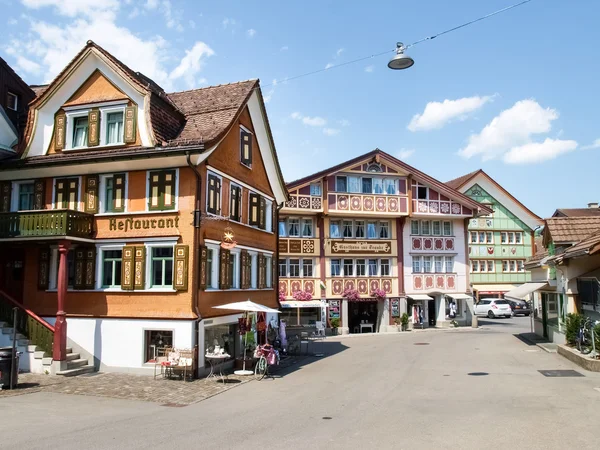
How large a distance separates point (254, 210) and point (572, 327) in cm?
1325

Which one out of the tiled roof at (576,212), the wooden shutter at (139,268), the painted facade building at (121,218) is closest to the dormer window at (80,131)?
the painted facade building at (121,218)

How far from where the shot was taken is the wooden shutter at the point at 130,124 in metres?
19.5

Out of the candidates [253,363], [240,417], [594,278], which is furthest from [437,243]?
[240,417]

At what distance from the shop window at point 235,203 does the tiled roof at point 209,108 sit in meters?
2.53

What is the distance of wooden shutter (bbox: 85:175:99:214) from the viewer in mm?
19719

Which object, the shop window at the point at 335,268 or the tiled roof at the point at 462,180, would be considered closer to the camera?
the shop window at the point at 335,268

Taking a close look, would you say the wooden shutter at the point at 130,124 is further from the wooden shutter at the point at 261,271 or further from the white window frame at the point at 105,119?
the wooden shutter at the point at 261,271

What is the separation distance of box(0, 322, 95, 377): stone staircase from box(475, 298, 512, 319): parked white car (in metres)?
41.7

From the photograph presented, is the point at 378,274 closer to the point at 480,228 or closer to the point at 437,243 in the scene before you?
the point at 437,243

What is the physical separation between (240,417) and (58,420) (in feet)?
11.8

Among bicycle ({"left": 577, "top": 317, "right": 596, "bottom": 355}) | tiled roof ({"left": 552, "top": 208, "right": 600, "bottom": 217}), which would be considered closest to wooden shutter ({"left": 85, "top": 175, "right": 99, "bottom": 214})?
bicycle ({"left": 577, "top": 317, "right": 596, "bottom": 355})

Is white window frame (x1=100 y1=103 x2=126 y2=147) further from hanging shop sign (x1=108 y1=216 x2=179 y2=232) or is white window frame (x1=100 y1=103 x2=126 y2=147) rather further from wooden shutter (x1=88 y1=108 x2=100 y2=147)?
hanging shop sign (x1=108 y1=216 x2=179 y2=232)

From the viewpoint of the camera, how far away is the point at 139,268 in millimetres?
18875

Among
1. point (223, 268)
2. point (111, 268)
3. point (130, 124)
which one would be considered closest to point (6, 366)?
point (111, 268)
